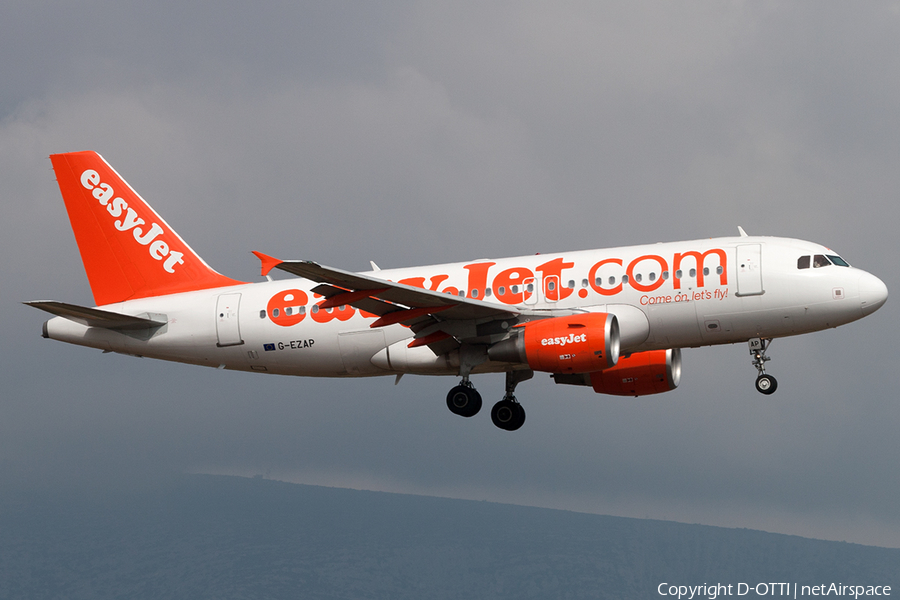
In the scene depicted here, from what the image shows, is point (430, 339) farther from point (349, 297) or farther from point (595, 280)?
point (595, 280)

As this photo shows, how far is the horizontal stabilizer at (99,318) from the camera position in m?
32.5

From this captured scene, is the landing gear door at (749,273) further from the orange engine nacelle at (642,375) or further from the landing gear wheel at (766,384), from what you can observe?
the orange engine nacelle at (642,375)

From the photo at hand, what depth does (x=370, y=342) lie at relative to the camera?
32.7m

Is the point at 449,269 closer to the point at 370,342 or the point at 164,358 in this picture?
the point at 370,342

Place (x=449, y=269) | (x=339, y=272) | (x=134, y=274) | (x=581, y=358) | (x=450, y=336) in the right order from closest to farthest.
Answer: (x=339, y=272) → (x=581, y=358) → (x=450, y=336) → (x=449, y=269) → (x=134, y=274)

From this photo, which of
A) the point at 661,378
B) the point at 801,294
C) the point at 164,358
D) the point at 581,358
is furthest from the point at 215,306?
the point at 801,294

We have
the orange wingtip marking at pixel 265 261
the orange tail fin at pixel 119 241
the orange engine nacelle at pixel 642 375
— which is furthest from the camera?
the orange tail fin at pixel 119 241

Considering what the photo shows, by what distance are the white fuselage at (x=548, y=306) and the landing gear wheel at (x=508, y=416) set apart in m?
→ 2.54

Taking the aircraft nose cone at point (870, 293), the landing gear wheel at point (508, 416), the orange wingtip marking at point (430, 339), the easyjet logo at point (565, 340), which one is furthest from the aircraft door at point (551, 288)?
the aircraft nose cone at point (870, 293)

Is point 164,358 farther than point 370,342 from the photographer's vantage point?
Yes

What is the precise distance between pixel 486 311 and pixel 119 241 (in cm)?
1588

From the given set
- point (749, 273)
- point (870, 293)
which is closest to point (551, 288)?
point (749, 273)

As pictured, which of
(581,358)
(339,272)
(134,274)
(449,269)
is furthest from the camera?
(134,274)

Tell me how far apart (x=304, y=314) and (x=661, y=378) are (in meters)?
12.6
